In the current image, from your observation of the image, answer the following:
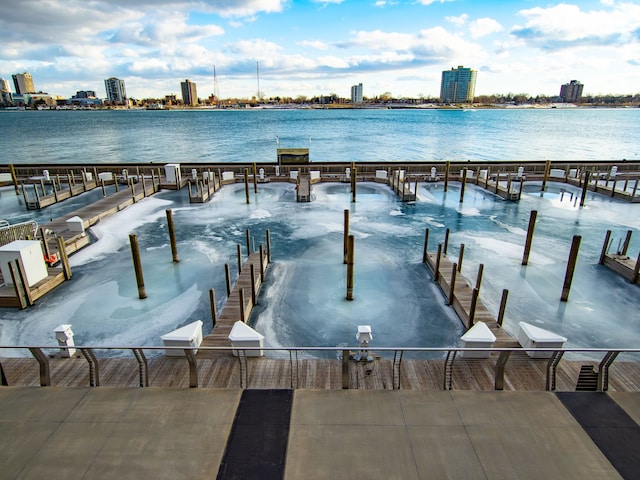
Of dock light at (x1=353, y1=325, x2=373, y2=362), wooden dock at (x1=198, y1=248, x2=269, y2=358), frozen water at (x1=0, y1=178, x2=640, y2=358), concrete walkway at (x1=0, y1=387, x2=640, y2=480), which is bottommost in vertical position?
frozen water at (x1=0, y1=178, x2=640, y2=358)

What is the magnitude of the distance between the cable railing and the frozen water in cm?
189

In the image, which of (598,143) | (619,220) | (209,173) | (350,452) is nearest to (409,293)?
(350,452)

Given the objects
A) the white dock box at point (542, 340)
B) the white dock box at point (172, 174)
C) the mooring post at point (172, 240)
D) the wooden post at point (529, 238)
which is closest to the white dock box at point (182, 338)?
the white dock box at point (542, 340)

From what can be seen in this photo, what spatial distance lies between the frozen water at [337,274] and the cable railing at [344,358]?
189cm

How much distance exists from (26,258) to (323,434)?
48.6ft

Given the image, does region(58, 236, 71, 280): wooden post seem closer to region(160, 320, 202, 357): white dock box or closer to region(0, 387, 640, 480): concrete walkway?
region(160, 320, 202, 357): white dock box

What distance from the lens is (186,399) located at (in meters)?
7.30

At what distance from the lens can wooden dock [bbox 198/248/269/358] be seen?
11466mm

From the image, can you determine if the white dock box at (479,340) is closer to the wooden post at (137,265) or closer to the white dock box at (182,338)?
the white dock box at (182,338)

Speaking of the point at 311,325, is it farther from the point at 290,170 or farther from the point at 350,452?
the point at 290,170

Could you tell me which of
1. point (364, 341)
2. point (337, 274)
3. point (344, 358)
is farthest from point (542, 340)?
point (337, 274)

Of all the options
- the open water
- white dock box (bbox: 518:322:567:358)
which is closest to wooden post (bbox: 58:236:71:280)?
the open water

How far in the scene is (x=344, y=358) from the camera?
7.72 meters

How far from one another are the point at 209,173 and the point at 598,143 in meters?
95.9
